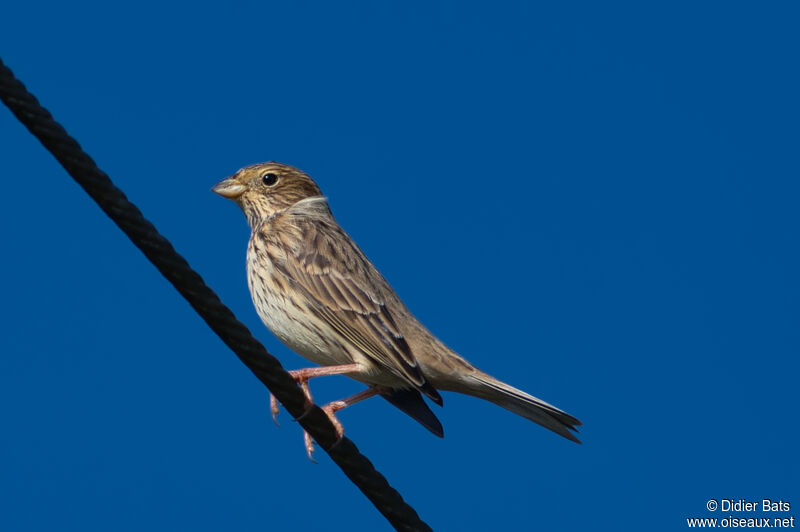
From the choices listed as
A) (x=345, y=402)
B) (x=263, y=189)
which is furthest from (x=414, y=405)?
(x=263, y=189)

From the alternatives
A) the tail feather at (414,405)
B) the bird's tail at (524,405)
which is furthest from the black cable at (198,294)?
the tail feather at (414,405)

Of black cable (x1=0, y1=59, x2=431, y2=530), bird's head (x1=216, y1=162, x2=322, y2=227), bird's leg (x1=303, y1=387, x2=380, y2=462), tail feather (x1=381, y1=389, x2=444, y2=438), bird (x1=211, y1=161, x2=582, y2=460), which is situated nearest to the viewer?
black cable (x1=0, y1=59, x2=431, y2=530)

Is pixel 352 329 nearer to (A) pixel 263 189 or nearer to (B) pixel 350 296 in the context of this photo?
(B) pixel 350 296

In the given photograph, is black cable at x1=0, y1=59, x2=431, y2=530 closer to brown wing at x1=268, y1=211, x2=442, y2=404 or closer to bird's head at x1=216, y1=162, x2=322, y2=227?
brown wing at x1=268, y1=211, x2=442, y2=404

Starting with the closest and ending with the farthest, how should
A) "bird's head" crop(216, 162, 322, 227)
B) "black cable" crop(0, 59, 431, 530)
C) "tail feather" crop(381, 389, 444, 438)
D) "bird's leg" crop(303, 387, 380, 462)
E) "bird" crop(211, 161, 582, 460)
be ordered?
"black cable" crop(0, 59, 431, 530), "bird's leg" crop(303, 387, 380, 462), "bird" crop(211, 161, 582, 460), "tail feather" crop(381, 389, 444, 438), "bird's head" crop(216, 162, 322, 227)

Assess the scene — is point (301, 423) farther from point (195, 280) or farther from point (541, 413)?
point (541, 413)

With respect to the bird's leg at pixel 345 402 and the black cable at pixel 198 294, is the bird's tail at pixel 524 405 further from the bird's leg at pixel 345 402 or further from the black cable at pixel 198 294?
Result: the black cable at pixel 198 294

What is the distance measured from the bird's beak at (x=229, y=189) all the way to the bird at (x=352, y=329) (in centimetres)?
72

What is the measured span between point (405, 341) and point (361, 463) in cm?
243

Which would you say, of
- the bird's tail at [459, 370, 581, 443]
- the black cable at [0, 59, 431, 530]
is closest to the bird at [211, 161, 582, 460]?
the bird's tail at [459, 370, 581, 443]

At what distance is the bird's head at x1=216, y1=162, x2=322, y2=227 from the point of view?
9.91 metres

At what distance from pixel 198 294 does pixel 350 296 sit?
3.53 meters

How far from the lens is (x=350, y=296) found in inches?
334

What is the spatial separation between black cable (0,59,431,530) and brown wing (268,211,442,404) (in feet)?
6.58
